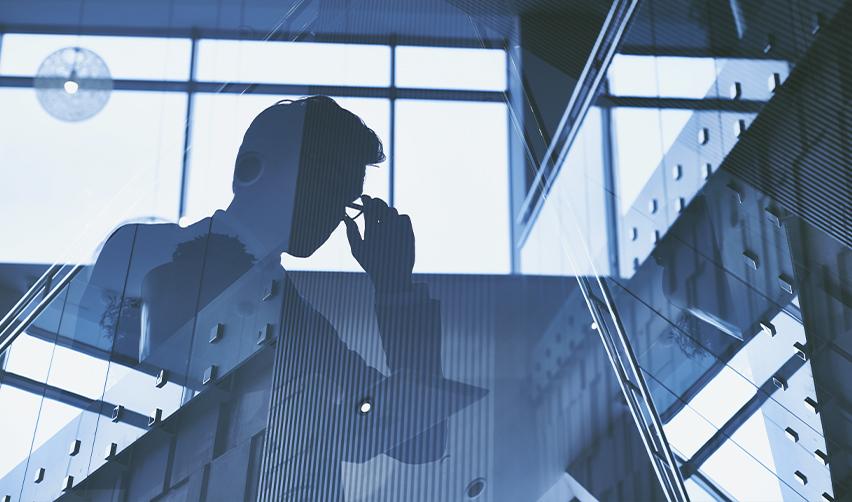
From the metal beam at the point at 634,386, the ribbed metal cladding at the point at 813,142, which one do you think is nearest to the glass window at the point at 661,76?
the ribbed metal cladding at the point at 813,142

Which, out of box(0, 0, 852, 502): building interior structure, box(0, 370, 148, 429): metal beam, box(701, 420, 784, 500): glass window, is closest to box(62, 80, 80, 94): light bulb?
box(0, 0, 852, 502): building interior structure

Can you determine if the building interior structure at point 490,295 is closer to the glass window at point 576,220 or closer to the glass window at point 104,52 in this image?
the glass window at point 576,220

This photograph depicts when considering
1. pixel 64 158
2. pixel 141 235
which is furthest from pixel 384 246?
pixel 64 158

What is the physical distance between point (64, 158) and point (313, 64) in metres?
3.38

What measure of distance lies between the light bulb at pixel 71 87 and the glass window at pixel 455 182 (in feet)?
12.6

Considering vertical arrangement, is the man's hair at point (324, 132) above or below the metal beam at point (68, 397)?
above

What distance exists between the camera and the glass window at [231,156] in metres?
3.42

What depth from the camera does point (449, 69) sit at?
422cm

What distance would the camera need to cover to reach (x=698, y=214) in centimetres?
318

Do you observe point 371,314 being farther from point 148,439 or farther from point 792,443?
point 792,443

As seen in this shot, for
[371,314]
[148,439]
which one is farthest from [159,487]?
[371,314]

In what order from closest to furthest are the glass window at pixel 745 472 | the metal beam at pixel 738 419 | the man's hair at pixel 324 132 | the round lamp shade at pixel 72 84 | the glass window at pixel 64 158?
1. the metal beam at pixel 738 419
2. the glass window at pixel 745 472
3. the man's hair at pixel 324 132
4. the glass window at pixel 64 158
5. the round lamp shade at pixel 72 84

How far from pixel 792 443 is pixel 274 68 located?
8.77ft

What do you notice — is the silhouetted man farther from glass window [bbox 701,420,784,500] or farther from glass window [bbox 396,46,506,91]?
glass window [bbox 701,420,784,500]
